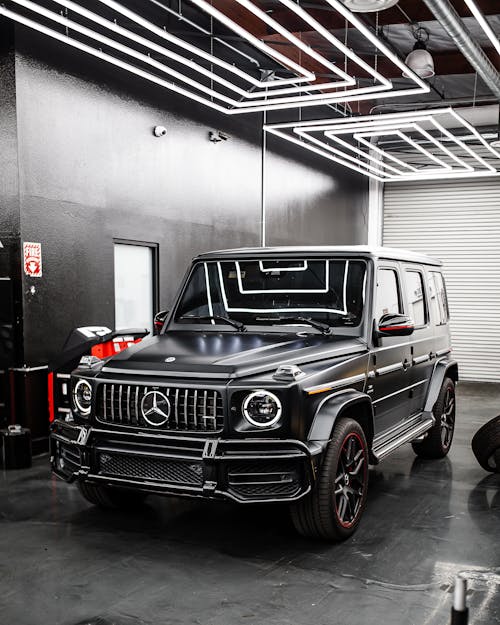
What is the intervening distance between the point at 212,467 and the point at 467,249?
449 inches

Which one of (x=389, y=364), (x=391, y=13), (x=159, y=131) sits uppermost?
(x=391, y=13)

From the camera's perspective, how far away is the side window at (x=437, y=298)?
252 inches

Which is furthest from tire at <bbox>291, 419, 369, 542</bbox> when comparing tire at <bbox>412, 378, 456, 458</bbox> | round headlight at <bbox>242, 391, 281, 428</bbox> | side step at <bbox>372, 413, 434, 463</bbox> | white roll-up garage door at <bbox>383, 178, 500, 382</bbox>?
white roll-up garage door at <bbox>383, 178, 500, 382</bbox>

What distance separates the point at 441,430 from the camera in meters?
6.41

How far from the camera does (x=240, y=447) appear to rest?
381 centimetres

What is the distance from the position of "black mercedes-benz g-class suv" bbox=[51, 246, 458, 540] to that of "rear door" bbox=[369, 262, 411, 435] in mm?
16

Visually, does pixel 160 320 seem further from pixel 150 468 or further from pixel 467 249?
pixel 467 249

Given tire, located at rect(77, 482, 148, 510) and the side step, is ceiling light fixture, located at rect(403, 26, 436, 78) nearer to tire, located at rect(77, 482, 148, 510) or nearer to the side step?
the side step

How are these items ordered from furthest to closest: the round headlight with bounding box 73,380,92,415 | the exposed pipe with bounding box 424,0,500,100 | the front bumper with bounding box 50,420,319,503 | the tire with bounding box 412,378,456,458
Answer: the tire with bounding box 412,378,456,458 < the exposed pipe with bounding box 424,0,500,100 < the round headlight with bounding box 73,380,92,415 < the front bumper with bounding box 50,420,319,503

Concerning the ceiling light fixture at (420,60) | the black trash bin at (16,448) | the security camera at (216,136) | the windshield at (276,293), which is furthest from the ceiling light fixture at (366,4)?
the black trash bin at (16,448)

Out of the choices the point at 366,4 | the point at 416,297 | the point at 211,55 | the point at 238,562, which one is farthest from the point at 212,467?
the point at 211,55

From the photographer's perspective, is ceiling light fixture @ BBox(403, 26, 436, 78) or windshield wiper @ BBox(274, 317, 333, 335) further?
ceiling light fixture @ BBox(403, 26, 436, 78)

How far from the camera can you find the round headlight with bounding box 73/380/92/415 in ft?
14.2

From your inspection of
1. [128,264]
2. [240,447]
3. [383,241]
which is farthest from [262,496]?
[383,241]
